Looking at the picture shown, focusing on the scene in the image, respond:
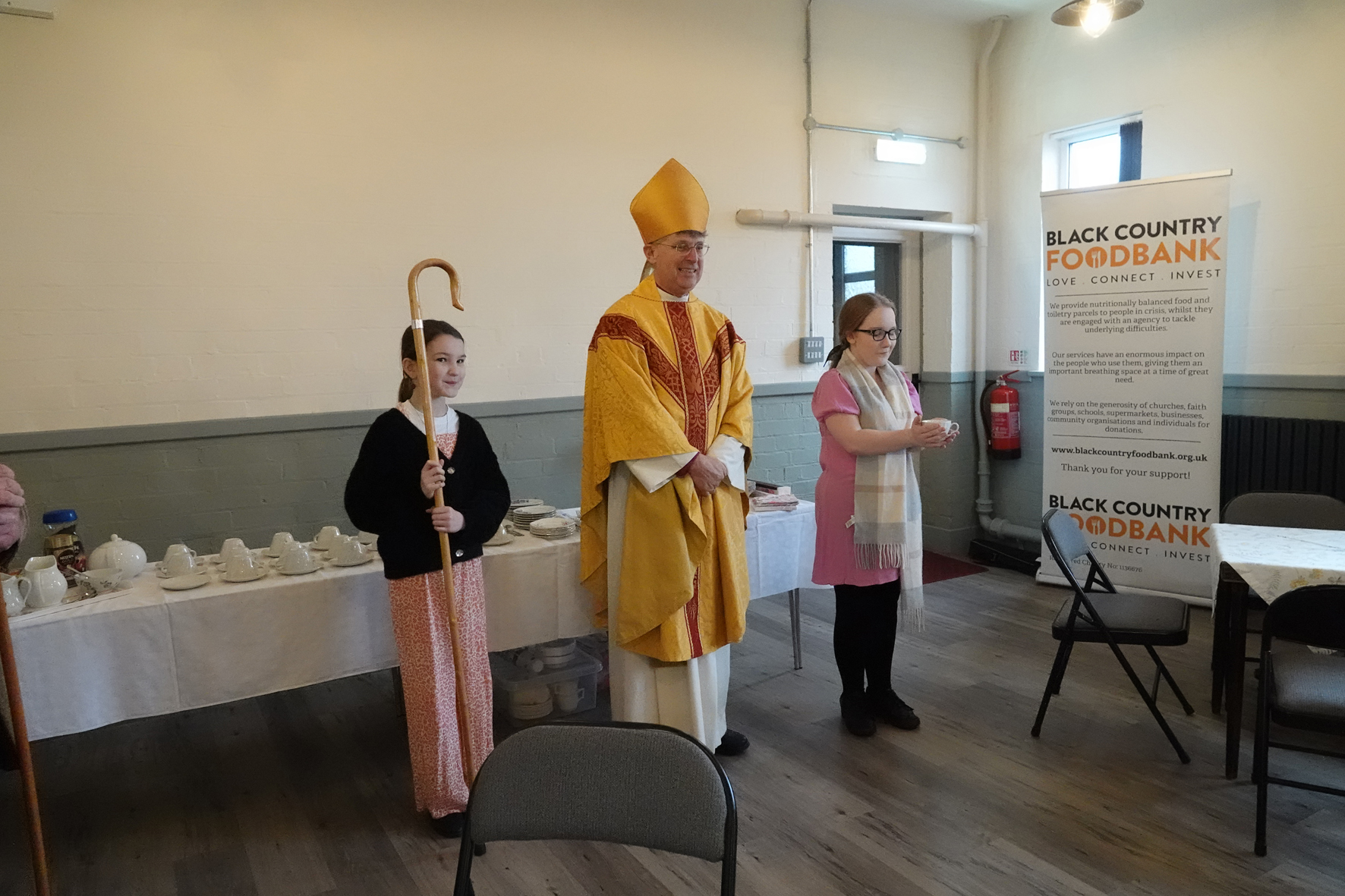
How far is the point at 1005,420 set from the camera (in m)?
5.68

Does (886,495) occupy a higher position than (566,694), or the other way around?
(886,495)

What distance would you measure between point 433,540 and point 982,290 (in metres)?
4.39

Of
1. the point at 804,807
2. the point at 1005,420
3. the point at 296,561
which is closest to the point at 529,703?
the point at 296,561

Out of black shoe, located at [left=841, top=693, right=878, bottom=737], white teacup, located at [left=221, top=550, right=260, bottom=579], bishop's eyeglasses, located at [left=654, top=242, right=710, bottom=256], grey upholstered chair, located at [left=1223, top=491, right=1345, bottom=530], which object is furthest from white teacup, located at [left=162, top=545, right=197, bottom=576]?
grey upholstered chair, located at [left=1223, top=491, right=1345, bottom=530]

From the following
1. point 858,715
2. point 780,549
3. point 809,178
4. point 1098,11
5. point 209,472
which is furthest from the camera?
point 809,178

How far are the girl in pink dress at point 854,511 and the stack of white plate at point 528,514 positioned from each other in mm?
1033

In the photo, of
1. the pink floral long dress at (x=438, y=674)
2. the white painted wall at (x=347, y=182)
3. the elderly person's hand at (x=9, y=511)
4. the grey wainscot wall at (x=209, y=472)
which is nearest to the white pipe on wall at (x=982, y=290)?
the white painted wall at (x=347, y=182)

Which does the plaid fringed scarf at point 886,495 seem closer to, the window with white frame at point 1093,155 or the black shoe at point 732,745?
the black shoe at point 732,745

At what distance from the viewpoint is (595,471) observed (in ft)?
9.11

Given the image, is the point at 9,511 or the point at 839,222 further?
the point at 839,222

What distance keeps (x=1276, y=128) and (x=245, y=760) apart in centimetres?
521

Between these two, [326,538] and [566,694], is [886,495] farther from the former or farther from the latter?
[326,538]

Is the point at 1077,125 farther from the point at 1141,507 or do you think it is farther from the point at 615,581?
the point at 615,581

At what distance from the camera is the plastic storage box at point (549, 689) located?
3357mm
